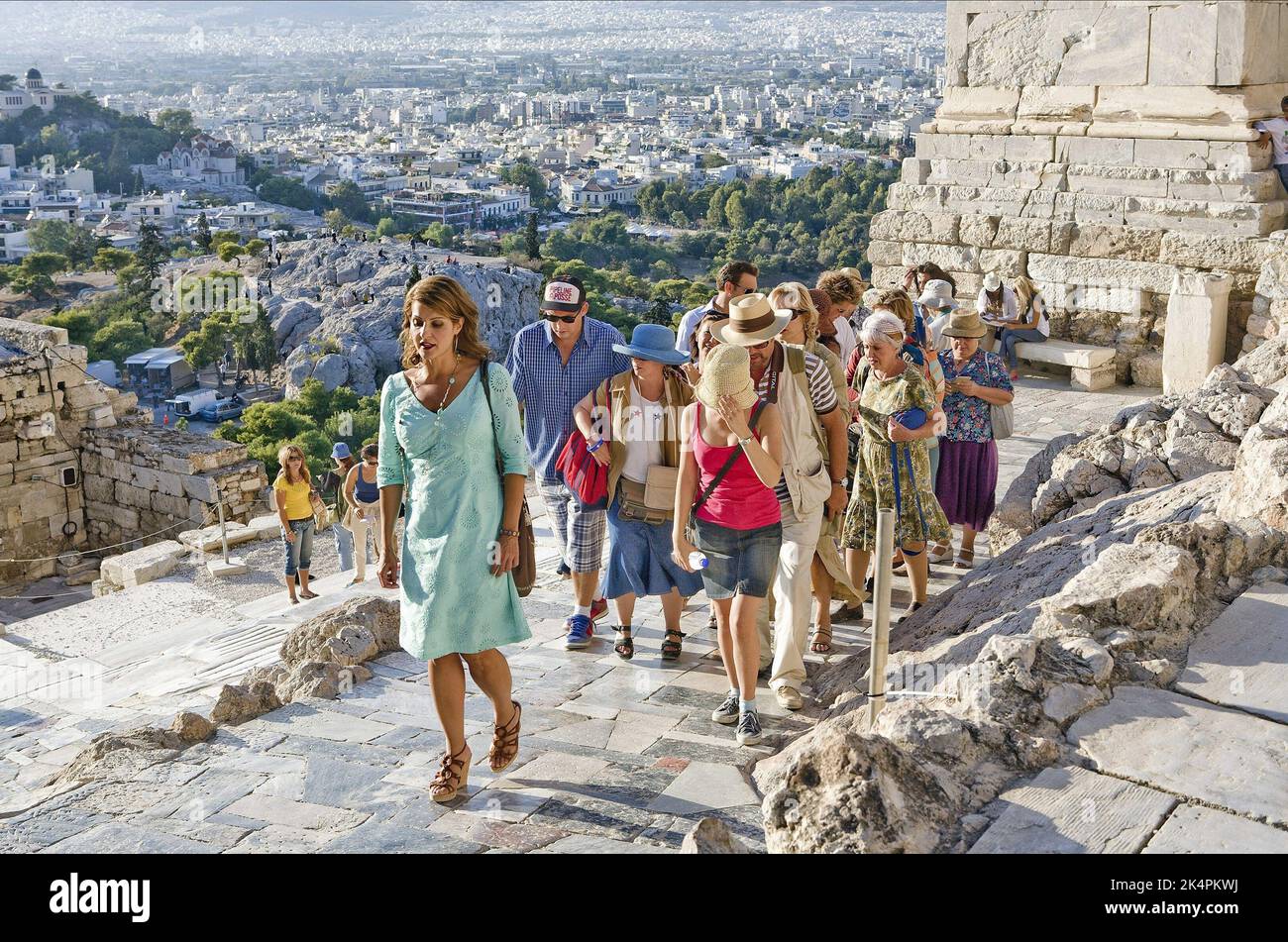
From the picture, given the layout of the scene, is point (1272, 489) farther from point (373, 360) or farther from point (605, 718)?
point (373, 360)

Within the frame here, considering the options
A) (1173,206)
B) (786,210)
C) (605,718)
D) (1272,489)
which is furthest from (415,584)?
(786,210)

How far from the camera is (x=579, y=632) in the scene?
4.78m

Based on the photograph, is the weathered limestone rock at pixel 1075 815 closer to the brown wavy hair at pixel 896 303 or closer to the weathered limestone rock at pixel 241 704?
the brown wavy hair at pixel 896 303

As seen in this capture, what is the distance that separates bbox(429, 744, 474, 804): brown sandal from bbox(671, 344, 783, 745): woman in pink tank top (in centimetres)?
84

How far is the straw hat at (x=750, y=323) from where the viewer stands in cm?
381

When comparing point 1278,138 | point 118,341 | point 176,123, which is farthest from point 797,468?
point 176,123

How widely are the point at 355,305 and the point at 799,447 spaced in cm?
8030

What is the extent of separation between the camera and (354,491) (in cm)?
757

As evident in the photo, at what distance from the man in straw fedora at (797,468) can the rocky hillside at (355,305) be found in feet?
202

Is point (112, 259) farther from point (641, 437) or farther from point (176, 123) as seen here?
point (641, 437)

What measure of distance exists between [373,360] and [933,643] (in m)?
71.9

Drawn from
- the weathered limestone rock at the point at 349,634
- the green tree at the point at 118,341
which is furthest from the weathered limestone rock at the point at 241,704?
the green tree at the point at 118,341

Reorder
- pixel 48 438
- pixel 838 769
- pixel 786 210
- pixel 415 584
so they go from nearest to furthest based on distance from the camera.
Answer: pixel 838 769, pixel 415 584, pixel 48 438, pixel 786 210

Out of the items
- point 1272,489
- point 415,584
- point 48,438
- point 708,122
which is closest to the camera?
point 415,584
